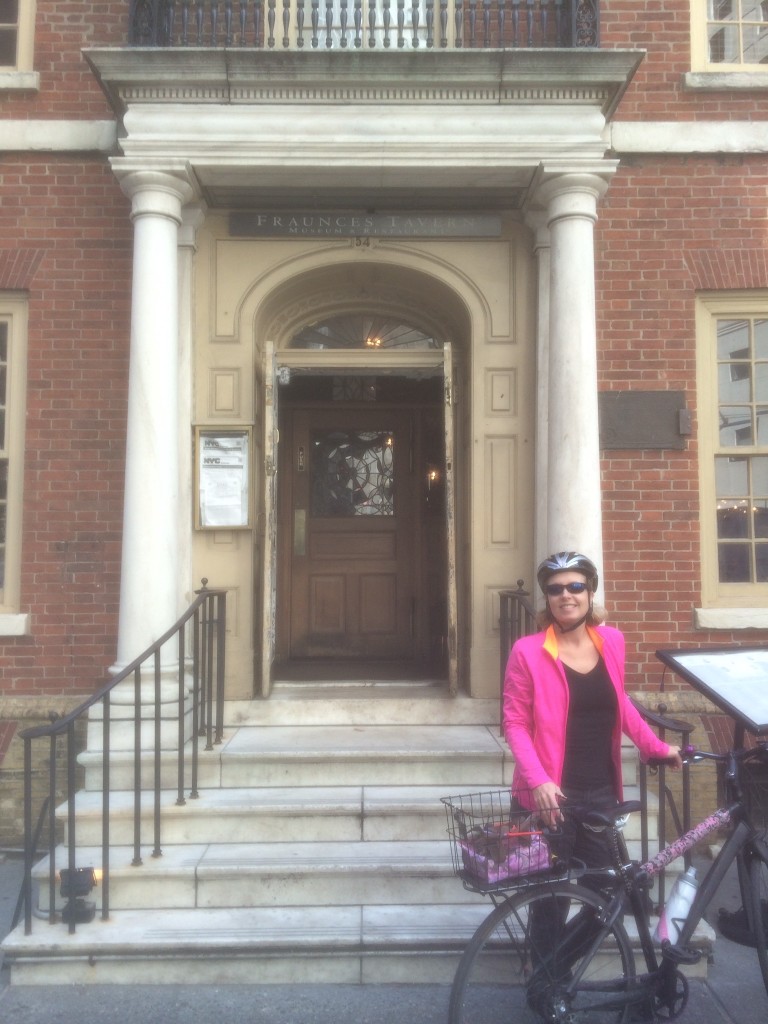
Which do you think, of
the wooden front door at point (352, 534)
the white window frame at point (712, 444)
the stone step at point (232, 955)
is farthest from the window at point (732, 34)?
the stone step at point (232, 955)

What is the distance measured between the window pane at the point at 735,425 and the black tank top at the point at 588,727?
3.60 meters

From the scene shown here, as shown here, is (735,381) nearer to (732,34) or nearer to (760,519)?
(760,519)

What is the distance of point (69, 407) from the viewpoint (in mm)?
6281

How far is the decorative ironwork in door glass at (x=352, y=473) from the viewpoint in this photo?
8008mm

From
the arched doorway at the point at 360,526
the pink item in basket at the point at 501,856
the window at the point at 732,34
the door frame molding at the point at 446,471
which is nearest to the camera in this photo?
the pink item in basket at the point at 501,856

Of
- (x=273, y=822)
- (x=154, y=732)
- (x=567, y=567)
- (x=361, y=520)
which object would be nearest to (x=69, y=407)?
(x=154, y=732)

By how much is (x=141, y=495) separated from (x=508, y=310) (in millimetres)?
2875

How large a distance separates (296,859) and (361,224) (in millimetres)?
4211

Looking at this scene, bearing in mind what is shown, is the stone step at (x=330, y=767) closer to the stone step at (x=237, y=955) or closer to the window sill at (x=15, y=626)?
the stone step at (x=237, y=955)

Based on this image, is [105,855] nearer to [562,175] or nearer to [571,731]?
[571,731]

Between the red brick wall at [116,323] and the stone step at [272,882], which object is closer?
the stone step at [272,882]

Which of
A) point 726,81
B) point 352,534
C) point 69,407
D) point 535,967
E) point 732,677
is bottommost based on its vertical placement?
point 535,967

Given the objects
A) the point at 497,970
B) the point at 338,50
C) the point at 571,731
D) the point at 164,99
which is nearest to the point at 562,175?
the point at 338,50

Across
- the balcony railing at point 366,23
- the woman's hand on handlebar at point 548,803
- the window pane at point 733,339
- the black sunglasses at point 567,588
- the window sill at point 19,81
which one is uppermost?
the balcony railing at point 366,23
